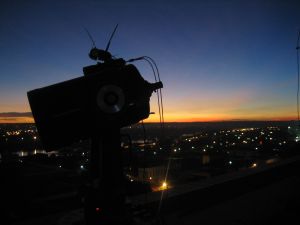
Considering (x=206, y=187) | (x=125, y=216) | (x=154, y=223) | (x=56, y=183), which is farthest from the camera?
(x=56, y=183)

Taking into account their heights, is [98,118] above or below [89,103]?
below

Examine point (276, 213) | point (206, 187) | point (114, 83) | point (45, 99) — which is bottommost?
point (276, 213)

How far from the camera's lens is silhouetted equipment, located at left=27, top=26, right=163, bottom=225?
1803 mm

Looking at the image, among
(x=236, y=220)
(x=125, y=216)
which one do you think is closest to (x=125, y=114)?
(x=125, y=216)

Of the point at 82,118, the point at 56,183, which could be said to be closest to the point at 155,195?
the point at 82,118

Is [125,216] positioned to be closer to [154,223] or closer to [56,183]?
[154,223]

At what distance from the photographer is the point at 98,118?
73.8 inches

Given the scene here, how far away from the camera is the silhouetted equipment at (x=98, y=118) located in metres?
1.80

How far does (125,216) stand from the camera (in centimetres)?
190

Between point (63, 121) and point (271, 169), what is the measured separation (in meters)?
4.93

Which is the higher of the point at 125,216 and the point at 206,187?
the point at 125,216

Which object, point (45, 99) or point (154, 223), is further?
Answer: point (154, 223)

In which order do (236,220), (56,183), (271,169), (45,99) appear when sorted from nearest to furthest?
(45,99) < (236,220) < (271,169) < (56,183)

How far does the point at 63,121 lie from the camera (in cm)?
181
